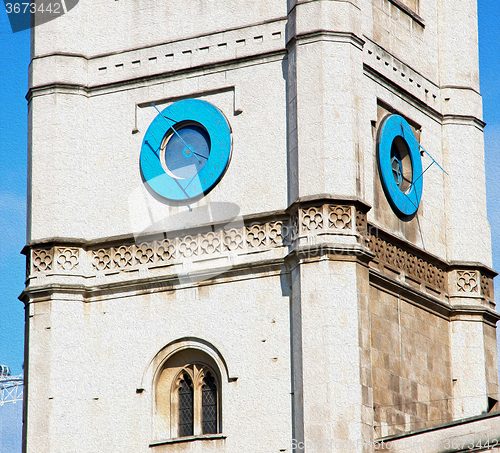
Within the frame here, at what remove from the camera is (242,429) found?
28000mm

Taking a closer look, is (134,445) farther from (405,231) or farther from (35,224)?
(405,231)

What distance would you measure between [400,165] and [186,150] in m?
5.37

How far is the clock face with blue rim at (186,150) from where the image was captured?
3016 centimetres

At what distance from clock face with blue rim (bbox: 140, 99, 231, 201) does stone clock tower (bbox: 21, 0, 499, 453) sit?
47 mm

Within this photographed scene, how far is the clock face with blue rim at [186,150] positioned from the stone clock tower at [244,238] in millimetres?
47

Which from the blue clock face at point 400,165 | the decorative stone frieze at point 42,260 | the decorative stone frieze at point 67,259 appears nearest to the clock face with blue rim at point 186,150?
the decorative stone frieze at point 67,259

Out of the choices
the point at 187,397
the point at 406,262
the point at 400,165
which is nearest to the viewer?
the point at 187,397

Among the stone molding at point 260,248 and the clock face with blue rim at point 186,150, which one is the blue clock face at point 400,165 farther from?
the clock face with blue rim at point 186,150

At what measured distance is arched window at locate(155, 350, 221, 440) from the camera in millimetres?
28734

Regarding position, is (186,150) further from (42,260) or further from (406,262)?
(406,262)

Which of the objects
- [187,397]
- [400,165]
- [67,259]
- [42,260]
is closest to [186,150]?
[67,259]

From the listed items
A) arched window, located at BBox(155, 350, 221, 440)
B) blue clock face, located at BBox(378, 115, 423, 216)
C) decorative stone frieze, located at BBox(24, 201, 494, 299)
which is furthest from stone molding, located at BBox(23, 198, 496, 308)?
arched window, located at BBox(155, 350, 221, 440)

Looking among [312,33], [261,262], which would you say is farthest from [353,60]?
[261,262]

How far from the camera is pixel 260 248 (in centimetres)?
2898
